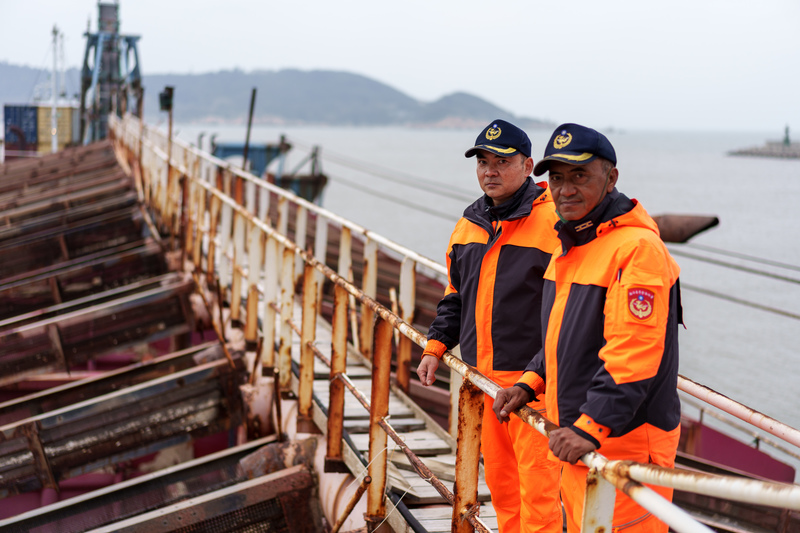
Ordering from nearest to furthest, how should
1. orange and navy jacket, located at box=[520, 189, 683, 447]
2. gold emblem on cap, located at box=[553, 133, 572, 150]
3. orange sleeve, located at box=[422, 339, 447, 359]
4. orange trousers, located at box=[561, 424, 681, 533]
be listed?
orange and navy jacket, located at box=[520, 189, 683, 447] → orange trousers, located at box=[561, 424, 681, 533] → gold emblem on cap, located at box=[553, 133, 572, 150] → orange sleeve, located at box=[422, 339, 447, 359]

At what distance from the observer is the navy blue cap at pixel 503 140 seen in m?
2.62

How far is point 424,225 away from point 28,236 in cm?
5140

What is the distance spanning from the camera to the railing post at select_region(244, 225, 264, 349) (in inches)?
214

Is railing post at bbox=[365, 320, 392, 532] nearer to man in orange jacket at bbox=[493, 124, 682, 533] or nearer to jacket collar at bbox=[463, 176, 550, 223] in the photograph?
jacket collar at bbox=[463, 176, 550, 223]

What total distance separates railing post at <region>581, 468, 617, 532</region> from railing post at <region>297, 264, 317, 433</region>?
9.01 feet

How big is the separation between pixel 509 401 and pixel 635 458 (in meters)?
0.39

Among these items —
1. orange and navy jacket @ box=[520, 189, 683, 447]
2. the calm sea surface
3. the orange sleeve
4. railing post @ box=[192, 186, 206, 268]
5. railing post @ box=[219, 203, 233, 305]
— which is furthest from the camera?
the calm sea surface

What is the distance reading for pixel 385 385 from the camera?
127 inches

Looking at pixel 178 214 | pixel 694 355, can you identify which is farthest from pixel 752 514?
pixel 694 355

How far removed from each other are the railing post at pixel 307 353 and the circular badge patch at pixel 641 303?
2675 mm

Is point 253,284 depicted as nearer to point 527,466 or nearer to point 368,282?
point 368,282

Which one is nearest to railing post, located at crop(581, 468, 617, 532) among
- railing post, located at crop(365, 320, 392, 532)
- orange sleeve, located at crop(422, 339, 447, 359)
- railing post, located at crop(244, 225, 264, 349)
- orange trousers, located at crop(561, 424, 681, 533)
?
orange trousers, located at crop(561, 424, 681, 533)

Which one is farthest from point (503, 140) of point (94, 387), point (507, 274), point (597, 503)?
point (94, 387)

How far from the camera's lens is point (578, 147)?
2008 millimetres
